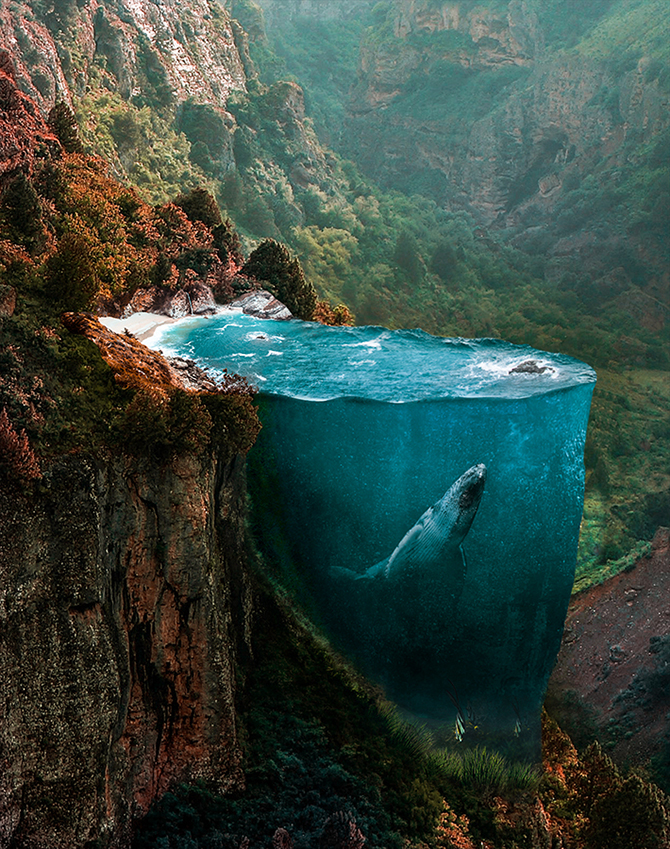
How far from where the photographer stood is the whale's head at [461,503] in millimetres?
10781

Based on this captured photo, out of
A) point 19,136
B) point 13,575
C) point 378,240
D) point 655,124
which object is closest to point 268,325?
point 19,136

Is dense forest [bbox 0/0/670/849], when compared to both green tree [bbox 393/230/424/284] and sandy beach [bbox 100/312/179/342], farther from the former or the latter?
sandy beach [bbox 100/312/179/342]

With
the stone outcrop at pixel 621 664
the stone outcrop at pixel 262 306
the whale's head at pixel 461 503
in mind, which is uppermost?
the stone outcrop at pixel 262 306

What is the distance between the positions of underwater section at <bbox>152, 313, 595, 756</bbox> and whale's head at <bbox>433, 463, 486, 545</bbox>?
21 mm

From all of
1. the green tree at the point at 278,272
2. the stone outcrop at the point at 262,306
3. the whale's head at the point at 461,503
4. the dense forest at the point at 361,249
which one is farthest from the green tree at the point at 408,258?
the whale's head at the point at 461,503

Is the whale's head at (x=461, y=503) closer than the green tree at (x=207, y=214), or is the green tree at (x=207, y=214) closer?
the whale's head at (x=461, y=503)

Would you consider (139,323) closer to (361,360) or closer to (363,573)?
(361,360)

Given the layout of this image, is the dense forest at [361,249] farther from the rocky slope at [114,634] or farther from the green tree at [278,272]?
the rocky slope at [114,634]

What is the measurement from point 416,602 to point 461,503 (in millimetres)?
1730

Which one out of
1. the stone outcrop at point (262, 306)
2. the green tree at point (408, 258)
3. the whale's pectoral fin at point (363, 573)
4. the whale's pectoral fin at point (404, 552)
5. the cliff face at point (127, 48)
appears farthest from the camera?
the green tree at point (408, 258)

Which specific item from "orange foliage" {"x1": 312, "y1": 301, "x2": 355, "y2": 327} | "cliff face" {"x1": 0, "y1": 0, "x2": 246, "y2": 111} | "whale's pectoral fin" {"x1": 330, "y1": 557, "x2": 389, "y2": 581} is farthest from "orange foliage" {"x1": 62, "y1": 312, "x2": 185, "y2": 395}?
"cliff face" {"x1": 0, "y1": 0, "x2": 246, "y2": 111}

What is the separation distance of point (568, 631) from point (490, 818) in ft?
38.7

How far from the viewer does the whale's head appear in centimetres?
1078

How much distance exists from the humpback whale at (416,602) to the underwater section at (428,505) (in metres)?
0.02
